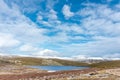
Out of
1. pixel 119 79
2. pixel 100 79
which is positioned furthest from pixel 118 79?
pixel 100 79

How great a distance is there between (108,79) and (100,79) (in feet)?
5.08

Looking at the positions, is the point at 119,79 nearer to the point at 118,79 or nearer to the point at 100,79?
the point at 118,79

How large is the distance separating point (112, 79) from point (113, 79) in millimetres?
186

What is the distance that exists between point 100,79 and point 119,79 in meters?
3.61

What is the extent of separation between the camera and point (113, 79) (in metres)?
43.5

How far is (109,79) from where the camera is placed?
43.5 meters

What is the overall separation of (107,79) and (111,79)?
0.81m

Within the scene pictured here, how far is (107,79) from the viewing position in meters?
43.4

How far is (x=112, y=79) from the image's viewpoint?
4353 cm

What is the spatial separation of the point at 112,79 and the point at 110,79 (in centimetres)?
42

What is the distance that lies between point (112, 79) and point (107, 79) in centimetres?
95

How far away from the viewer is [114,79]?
142 feet

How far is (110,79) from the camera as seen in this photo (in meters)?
43.4

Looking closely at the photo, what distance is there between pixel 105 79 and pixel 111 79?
1.12 meters
